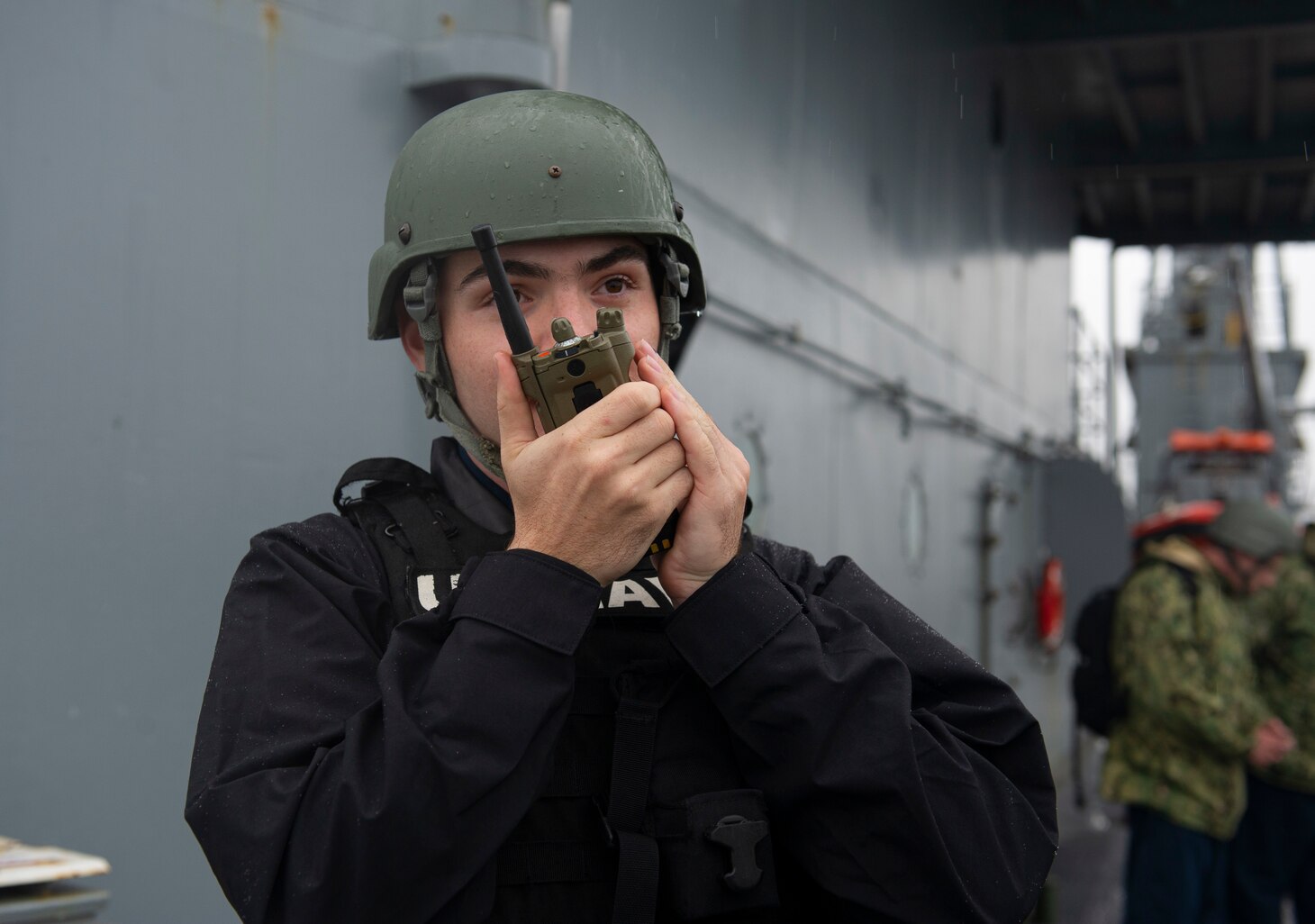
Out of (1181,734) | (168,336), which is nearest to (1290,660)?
(1181,734)

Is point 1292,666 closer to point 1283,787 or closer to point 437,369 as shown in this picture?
point 1283,787

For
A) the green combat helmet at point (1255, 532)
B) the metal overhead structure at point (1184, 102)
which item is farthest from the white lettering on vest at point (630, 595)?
the metal overhead structure at point (1184, 102)

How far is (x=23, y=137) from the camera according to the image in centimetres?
207

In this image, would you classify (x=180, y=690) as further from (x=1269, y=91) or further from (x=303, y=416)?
(x=1269, y=91)

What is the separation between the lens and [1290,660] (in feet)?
18.2

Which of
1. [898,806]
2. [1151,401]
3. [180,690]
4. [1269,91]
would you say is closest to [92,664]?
[180,690]

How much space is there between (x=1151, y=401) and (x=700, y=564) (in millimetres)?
24109

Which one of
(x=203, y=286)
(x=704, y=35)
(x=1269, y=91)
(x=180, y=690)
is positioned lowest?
(x=180, y=690)

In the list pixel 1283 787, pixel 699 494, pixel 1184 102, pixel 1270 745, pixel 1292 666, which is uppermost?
pixel 1184 102

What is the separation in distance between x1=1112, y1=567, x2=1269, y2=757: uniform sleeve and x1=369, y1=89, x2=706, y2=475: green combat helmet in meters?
4.00

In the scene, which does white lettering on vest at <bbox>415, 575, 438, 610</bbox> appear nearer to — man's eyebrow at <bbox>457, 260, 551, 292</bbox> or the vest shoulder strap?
the vest shoulder strap

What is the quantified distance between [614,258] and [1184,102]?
10370mm

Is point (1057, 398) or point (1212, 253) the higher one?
point (1212, 253)

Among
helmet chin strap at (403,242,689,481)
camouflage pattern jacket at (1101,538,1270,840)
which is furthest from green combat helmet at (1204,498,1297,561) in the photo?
helmet chin strap at (403,242,689,481)
